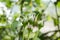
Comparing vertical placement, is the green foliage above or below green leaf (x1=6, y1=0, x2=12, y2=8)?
below

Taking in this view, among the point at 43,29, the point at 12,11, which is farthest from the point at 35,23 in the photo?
the point at 12,11

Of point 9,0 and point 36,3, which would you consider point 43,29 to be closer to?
point 36,3

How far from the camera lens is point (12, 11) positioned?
42.5 inches

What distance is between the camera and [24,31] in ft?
3.46

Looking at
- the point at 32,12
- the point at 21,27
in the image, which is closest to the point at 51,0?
the point at 32,12

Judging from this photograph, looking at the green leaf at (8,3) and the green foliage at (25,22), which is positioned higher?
the green leaf at (8,3)

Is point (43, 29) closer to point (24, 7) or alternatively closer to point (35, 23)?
point (35, 23)

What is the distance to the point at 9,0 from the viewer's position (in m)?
1.09

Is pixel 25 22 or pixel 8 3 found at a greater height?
pixel 8 3

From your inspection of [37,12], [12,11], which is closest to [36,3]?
[37,12]

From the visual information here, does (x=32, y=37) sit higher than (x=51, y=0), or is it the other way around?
(x=51, y=0)

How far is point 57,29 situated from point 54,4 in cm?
14

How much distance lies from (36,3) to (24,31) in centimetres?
18

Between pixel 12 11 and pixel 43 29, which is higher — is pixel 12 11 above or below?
above
